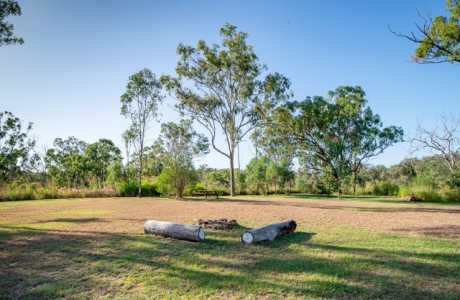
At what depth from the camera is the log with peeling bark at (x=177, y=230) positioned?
208 inches

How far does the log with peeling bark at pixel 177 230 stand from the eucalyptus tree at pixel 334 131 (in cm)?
1951

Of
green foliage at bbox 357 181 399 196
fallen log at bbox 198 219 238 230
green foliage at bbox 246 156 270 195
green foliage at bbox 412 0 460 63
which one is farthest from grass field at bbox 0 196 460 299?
green foliage at bbox 246 156 270 195

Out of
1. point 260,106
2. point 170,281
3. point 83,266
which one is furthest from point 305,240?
point 260,106

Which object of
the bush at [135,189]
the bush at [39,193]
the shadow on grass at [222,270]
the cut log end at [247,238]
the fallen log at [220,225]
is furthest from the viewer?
the bush at [135,189]

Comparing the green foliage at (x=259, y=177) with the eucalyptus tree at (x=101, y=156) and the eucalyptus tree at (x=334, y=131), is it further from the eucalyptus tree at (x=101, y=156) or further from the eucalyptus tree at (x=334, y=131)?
the eucalyptus tree at (x=101, y=156)

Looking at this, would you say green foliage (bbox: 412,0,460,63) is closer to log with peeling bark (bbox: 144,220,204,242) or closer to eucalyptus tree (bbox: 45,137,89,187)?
log with peeling bark (bbox: 144,220,204,242)

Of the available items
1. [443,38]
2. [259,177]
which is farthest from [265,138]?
[443,38]

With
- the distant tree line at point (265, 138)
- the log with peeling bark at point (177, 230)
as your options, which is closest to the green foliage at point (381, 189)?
the distant tree line at point (265, 138)

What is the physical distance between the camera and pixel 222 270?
3.68 meters

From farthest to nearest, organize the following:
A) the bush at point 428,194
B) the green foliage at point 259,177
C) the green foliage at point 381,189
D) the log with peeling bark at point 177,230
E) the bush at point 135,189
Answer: the green foliage at point 259,177 < the green foliage at point 381,189 < the bush at point 135,189 < the bush at point 428,194 < the log with peeling bark at point 177,230

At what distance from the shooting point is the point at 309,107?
79.1ft

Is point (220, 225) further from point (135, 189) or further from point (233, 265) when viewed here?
point (135, 189)

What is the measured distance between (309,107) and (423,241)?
2005 cm

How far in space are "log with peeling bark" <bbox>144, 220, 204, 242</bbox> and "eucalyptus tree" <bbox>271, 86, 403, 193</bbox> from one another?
64.0 feet
